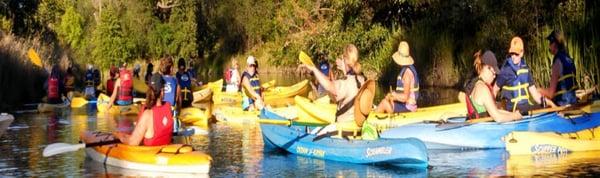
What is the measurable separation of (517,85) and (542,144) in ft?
3.96

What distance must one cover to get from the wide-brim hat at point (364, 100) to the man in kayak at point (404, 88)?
3.53 m

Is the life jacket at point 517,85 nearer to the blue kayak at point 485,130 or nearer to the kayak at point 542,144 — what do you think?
the blue kayak at point 485,130

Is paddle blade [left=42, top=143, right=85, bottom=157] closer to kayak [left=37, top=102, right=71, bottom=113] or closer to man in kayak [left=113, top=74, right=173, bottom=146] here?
man in kayak [left=113, top=74, right=173, bottom=146]

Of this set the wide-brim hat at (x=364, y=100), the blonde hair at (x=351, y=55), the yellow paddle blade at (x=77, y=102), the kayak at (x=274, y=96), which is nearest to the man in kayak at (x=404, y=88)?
the blonde hair at (x=351, y=55)

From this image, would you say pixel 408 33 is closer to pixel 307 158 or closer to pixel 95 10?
pixel 307 158

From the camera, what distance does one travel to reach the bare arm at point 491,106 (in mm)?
13039

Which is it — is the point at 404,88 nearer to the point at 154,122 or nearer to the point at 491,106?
the point at 491,106

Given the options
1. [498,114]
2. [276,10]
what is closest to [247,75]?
[498,114]

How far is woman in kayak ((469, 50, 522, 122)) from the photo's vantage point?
13.0m

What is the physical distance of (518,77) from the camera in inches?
552

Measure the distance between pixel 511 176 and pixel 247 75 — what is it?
8.97 meters

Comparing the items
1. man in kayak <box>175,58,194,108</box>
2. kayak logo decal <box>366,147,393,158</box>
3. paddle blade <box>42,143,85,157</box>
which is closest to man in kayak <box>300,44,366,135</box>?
kayak logo decal <box>366,147,393,158</box>

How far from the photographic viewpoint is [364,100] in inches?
483

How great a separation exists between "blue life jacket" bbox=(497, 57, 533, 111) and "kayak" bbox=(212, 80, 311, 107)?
13185 mm
